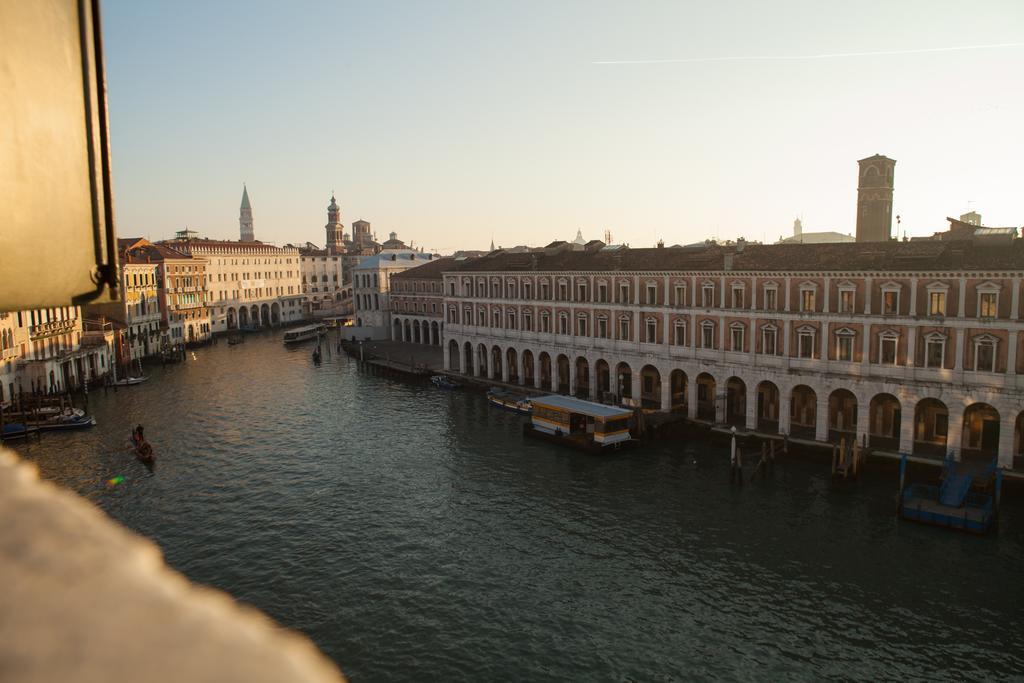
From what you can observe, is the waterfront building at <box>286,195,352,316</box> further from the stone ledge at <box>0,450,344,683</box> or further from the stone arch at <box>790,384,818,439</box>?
the stone ledge at <box>0,450,344,683</box>

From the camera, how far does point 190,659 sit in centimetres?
104

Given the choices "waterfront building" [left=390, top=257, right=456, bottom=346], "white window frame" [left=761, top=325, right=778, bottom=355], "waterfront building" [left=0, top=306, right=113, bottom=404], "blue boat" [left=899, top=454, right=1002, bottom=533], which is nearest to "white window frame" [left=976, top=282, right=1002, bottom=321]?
"blue boat" [left=899, top=454, right=1002, bottom=533]

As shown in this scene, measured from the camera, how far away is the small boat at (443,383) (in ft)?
181

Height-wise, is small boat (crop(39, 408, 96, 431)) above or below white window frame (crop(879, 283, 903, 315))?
below

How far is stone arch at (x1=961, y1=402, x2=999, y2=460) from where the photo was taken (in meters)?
31.4

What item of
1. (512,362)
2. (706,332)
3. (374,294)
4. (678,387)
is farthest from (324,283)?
(706,332)

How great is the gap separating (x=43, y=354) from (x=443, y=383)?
28684 mm

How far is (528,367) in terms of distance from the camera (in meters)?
54.0

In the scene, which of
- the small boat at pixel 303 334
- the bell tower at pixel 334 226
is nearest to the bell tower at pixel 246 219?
the bell tower at pixel 334 226

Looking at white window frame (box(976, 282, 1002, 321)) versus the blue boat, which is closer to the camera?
the blue boat

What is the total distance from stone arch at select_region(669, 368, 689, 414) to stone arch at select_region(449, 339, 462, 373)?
21.5 meters

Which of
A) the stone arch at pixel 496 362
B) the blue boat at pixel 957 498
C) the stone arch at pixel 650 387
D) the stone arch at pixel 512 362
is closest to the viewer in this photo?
the blue boat at pixel 957 498

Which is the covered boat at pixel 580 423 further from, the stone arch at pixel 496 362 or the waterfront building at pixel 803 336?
the stone arch at pixel 496 362

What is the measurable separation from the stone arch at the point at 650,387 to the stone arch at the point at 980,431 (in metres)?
16.1
